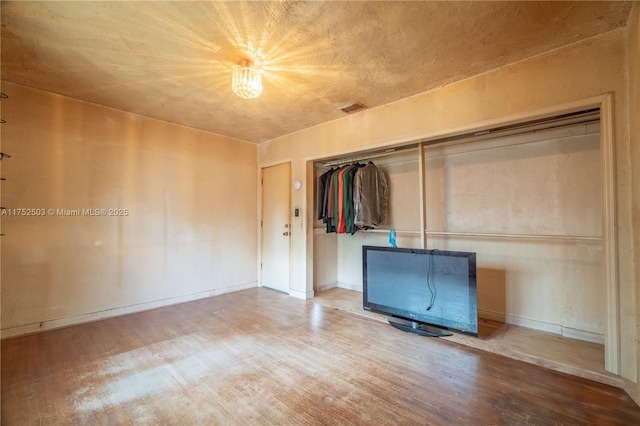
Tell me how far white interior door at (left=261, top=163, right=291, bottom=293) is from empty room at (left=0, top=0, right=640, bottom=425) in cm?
6

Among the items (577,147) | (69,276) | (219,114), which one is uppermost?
(219,114)

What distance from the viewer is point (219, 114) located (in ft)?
11.0

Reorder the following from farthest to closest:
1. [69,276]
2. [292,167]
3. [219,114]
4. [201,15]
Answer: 1. [292,167]
2. [219,114]
3. [69,276]
4. [201,15]

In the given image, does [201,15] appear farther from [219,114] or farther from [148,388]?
[148,388]

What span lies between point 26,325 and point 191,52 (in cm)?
318

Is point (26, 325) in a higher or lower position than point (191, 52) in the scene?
lower

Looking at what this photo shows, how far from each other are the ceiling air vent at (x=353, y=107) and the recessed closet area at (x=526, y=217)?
0.60m

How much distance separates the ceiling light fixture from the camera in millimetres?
2152

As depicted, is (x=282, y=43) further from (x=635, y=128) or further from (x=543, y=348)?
(x=543, y=348)

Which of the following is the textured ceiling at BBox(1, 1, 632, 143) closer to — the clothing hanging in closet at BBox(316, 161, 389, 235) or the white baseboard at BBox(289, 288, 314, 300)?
the clothing hanging in closet at BBox(316, 161, 389, 235)

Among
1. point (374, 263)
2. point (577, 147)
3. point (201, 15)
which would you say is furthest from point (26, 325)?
point (577, 147)

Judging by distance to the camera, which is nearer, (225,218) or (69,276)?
(69,276)

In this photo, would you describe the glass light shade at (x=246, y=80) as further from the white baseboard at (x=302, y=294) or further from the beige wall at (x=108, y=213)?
the white baseboard at (x=302, y=294)

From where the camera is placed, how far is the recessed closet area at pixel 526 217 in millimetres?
2570
